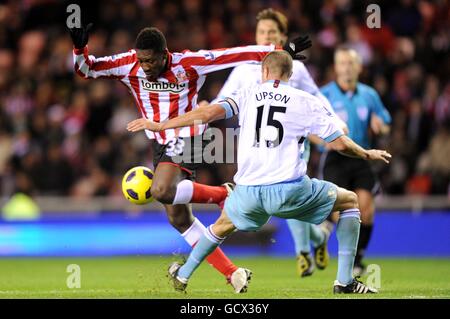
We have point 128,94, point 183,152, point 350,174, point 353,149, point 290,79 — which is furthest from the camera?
point 128,94

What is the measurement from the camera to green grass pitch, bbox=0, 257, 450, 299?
27.5ft

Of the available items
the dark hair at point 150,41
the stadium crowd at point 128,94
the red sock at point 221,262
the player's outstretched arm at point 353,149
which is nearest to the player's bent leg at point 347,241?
the player's outstretched arm at point 353,149

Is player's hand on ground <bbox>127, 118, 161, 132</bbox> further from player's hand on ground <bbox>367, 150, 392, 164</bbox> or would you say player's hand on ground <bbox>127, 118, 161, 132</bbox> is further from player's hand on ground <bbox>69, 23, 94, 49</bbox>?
player's hand on ground <bbox>367, 150, 392, 164</bbox>

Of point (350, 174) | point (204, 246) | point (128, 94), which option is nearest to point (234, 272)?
point (204, 246)

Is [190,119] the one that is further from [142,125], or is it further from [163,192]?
[163,192]

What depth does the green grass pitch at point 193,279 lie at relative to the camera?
839 centimetres

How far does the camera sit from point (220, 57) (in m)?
9.00

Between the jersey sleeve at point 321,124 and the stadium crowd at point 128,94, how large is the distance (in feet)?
25.2

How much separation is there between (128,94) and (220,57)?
8655mm

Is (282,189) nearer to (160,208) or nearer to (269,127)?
(269,127)

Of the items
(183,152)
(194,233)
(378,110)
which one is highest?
(378,110)

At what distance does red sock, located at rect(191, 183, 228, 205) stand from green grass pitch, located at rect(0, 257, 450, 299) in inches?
30.8

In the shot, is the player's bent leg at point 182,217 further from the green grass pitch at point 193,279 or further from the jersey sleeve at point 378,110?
the jersey sleeve at point 378,110

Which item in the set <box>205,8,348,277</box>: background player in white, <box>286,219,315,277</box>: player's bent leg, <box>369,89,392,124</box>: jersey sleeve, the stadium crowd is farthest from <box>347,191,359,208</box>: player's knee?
the stadium crowd
